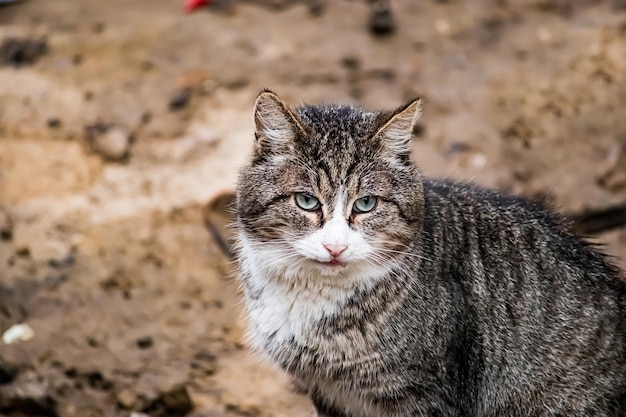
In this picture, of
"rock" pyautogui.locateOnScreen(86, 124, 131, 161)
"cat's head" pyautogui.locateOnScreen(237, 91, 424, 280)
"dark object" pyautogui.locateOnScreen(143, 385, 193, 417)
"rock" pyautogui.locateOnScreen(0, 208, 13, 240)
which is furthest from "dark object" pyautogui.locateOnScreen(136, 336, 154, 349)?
"rock" pyautogui.locateOnScreen(86, 124, 131, 161)

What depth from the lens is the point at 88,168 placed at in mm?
6305

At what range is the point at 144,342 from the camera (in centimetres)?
525

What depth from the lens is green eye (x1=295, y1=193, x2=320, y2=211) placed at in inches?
154

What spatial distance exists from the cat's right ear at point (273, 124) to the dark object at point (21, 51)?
355cm

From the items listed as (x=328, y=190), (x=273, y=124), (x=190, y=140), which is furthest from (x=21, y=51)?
(x=328, y=190)

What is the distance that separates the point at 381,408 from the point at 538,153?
3053 millimetres

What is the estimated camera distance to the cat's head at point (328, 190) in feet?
12.8

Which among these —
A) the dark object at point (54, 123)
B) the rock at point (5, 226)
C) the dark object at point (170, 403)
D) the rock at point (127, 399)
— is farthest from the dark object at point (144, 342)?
the dark object at point (54, 123)

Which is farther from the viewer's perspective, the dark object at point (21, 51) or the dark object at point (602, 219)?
the dark object at point (21, 51)

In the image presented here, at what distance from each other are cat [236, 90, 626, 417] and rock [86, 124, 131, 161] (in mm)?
2330

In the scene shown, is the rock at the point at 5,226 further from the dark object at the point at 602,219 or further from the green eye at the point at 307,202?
the dark object at the point at 602,219

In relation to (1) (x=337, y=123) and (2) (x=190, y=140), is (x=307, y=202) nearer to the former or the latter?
(1) (x=337, y=123)

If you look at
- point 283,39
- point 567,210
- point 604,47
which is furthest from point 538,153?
point 283,39

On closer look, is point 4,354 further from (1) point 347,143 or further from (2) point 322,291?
(1) point 347,143
